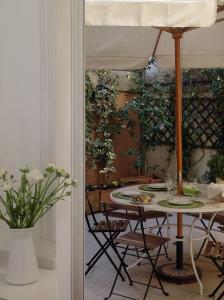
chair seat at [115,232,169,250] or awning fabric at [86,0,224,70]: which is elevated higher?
awning fabric at [86,0,224,70]

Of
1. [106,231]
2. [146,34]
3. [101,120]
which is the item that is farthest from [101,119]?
[106,231]

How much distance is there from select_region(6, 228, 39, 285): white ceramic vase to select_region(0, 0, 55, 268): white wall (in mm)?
168

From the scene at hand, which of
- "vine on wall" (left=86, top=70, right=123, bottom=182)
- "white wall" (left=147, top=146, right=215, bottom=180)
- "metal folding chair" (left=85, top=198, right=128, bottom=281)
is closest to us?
"metal folding chair" (left=85, top=198, right=128, bottom=281)

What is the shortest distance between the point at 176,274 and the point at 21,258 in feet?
7.45

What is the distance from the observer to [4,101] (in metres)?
1.69

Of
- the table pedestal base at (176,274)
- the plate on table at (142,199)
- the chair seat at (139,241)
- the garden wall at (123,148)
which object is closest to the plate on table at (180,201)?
the plate on table at (142,199)

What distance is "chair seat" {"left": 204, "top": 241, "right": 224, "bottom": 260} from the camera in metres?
2.91

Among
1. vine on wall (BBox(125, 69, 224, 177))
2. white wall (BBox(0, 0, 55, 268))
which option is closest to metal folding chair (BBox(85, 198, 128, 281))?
white wall (BBox(0, 0, 55, 268))

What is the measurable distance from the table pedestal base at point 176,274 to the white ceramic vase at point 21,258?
2178 mm

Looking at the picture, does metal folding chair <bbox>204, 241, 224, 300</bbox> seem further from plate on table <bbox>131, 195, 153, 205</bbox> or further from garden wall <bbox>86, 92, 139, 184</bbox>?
garden wall <bbox>86, 92, 139, 184</bbox>

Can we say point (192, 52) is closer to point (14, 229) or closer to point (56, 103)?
point (56, 103)

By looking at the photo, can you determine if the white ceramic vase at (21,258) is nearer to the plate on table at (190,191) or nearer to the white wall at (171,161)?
the plate on table at (190,191)

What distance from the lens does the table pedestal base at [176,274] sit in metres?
3.43

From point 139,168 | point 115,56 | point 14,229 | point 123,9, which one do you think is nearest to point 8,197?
point 14,229
